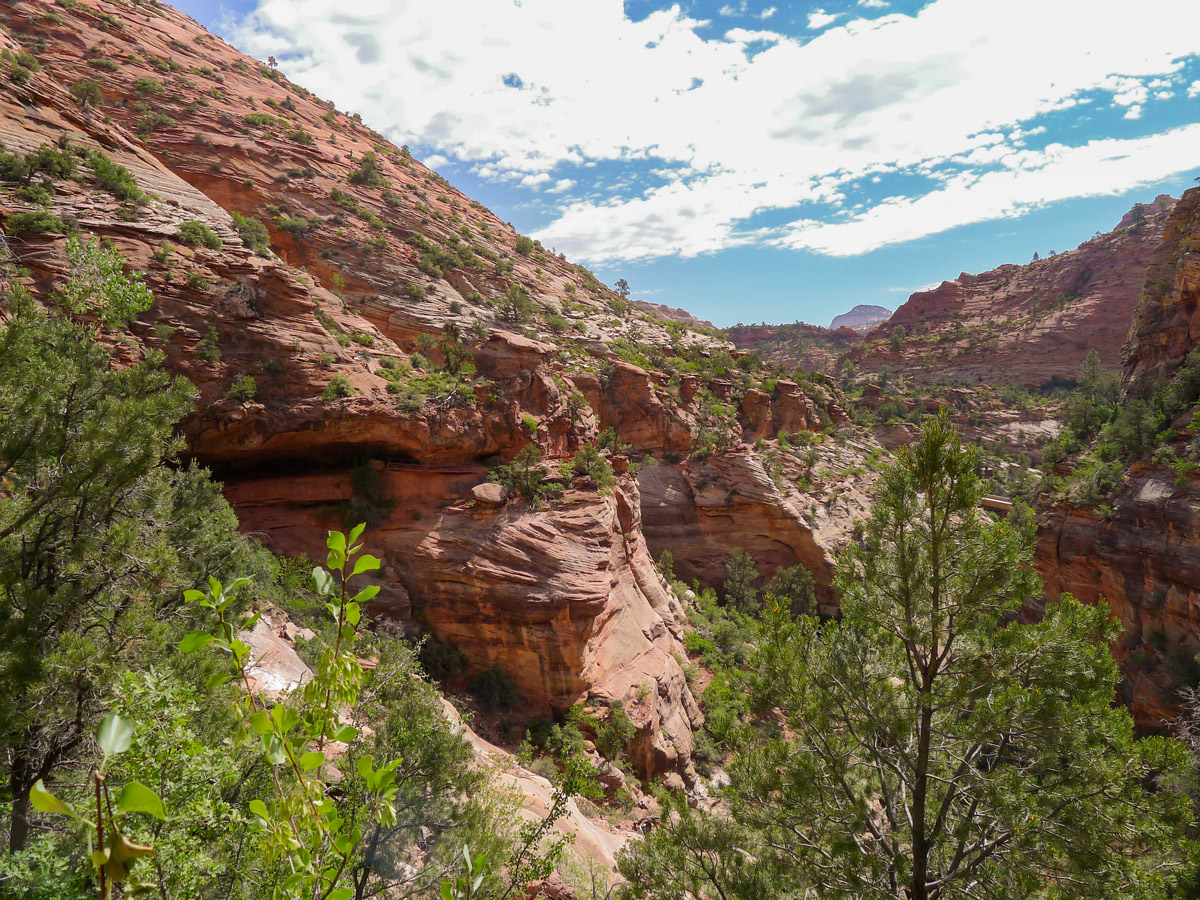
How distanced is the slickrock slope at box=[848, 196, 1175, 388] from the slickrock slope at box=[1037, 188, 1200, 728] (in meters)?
45.9

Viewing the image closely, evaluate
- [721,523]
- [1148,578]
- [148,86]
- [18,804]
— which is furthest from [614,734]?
[148,86]

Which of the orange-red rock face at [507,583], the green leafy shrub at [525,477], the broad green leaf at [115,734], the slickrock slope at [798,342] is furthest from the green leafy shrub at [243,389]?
the slickrock slope at [798,342]

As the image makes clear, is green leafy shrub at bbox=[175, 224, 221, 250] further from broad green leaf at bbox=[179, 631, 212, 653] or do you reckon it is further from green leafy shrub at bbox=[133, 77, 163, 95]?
broad green leaf at bbox=[179, 631, 212, 653]

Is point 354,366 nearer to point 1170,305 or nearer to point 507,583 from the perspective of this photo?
point 507,583

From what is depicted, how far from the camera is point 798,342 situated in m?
100

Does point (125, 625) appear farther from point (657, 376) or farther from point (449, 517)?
point (657, 376)

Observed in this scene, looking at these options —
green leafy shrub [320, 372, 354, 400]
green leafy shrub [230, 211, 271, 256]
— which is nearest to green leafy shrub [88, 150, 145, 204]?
Result: green leafy shrub [230, 211, 271, 256]

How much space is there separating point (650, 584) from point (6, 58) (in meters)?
25.9

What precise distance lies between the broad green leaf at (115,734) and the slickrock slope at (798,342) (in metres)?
90.4

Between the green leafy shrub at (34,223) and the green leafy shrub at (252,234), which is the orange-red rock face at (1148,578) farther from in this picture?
the green leafy shrub at (34,223)

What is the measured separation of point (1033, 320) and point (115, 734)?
296 feet

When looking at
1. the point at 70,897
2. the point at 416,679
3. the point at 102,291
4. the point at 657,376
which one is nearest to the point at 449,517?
the point at 416,679

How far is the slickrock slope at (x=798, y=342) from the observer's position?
90.8 m

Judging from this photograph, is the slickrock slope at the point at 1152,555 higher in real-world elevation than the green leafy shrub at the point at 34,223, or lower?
lower
